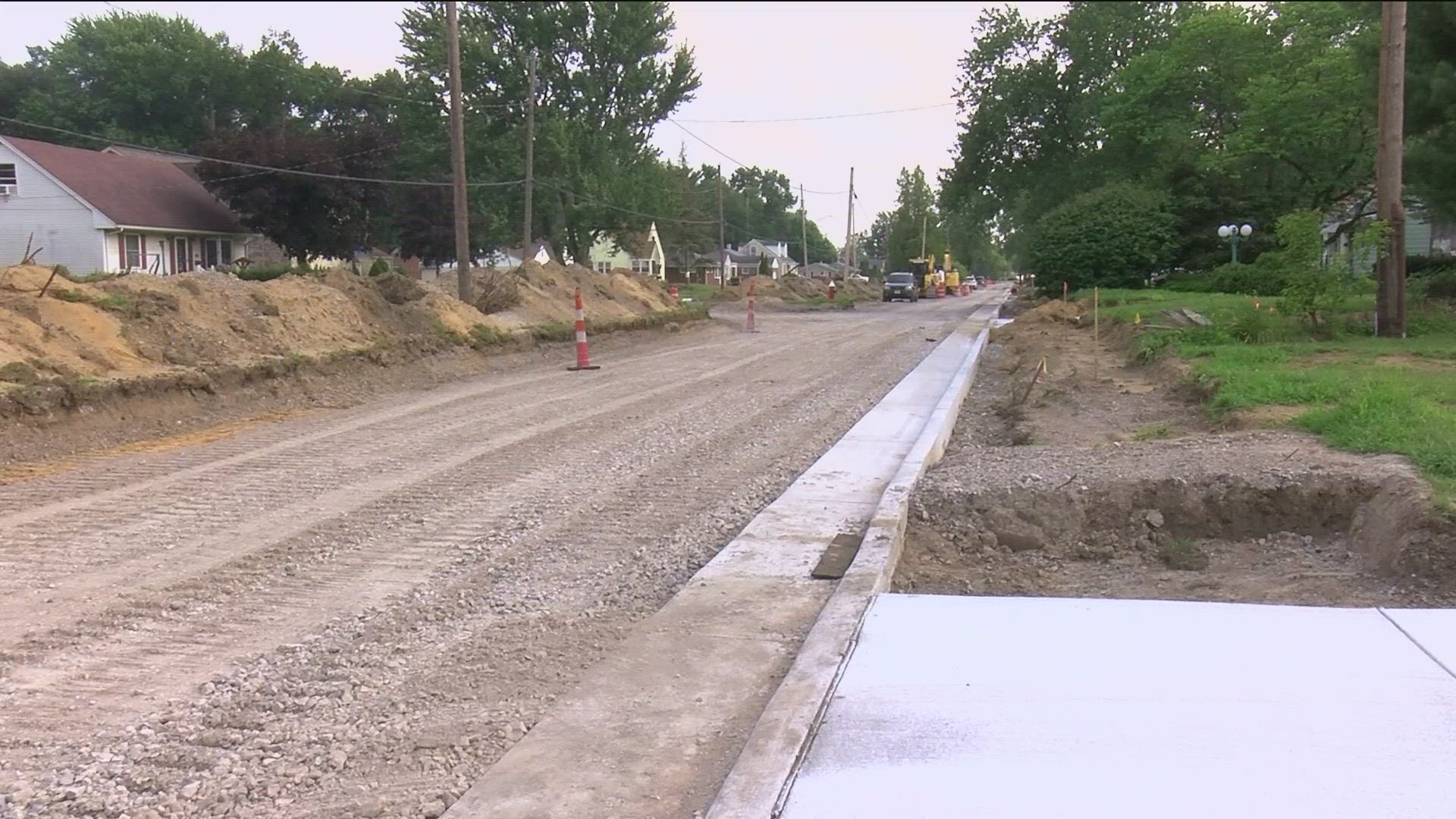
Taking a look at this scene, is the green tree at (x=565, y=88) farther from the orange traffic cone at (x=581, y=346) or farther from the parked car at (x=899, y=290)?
the orange traffic cone at (x=581, y=346)

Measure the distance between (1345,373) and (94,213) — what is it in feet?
127

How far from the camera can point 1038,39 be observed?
5088cm

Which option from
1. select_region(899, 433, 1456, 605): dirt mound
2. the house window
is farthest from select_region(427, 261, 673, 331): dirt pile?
the house window

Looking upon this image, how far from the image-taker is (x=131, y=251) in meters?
39.2

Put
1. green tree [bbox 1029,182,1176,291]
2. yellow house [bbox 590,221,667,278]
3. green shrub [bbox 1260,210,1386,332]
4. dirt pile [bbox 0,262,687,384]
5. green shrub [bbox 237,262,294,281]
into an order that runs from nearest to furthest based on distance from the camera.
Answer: dirt pile [bbox 0,262,687,384]
green shrub [bbox 1260,210,1386,332]
green shrub [bbox 237,262,294,281]
green tree [bbox 1029,182,1176,291]
yellow house [bbox 590,221,667,278]

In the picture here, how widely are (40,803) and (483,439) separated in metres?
6.88

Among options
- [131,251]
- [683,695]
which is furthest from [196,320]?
[131,251]

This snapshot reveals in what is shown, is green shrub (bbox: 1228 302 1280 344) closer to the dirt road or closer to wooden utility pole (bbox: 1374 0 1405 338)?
wooden utility pole (bbox: 1374 0 1405 338)

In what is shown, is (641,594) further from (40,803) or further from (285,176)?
(285,176)

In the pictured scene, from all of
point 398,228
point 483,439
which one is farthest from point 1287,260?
point 398,228

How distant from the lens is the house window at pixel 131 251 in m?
38.7

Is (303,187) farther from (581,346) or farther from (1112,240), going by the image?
(1112,240)

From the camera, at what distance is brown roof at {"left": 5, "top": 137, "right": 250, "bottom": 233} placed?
124 feet

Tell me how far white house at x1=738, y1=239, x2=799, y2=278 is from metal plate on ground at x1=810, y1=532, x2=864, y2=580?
116 metres
